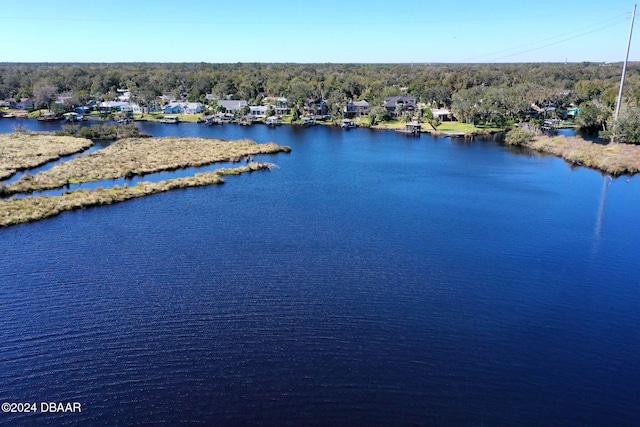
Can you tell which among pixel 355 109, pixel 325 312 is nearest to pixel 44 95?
pixel 355 109

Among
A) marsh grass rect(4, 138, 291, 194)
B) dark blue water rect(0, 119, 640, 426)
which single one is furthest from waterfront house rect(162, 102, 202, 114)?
dark blue water rect(0, 119, 640, 426)

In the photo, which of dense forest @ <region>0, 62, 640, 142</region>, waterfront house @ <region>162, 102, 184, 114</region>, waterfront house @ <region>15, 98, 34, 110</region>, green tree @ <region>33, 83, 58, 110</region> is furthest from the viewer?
waterfront house @ <region>15, 98, 34, 110</region>

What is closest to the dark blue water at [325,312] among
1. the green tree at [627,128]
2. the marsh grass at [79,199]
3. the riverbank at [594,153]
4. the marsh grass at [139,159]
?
the marsh grass at [79,199]

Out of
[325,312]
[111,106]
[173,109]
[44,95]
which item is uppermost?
[44,95]

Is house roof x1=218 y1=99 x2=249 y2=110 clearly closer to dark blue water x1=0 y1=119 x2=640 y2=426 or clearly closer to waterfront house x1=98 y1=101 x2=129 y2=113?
waterfront house x1=98 y1=101 x2=129 y2=113

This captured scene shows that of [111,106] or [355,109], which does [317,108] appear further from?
[111,106]
